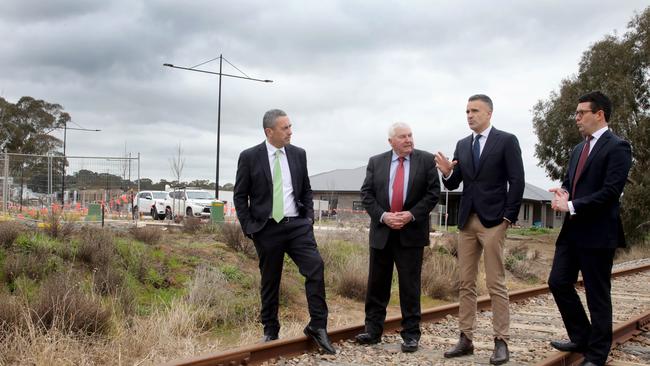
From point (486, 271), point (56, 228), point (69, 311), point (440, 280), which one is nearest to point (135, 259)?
point (56, 228)

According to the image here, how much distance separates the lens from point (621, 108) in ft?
103

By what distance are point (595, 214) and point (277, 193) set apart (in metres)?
2.64

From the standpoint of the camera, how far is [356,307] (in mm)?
10562

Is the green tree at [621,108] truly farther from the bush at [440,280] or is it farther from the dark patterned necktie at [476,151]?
the dark patterned necktie at [476,151]

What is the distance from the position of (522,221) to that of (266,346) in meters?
60.2

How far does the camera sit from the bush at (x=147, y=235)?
12.3 meters

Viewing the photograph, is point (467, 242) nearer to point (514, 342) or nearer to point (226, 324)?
point (514, 342)

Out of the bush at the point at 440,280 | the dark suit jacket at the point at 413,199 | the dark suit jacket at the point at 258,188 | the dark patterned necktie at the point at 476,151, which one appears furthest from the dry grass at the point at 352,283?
the dark patterned necktie at the point at 476,151

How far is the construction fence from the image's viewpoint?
56.0 ft

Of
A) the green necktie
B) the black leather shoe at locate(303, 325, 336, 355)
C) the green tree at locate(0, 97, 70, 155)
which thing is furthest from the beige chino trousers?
the green tree at locate(0, 97, 70, 155)

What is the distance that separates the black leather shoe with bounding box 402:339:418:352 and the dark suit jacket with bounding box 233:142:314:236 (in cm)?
139

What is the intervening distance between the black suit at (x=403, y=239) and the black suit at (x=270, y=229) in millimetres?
587

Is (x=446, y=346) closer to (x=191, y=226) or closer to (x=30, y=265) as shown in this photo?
(x=30, y=265)

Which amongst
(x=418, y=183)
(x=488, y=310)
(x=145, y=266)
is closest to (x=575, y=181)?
(x=418, y=183)
